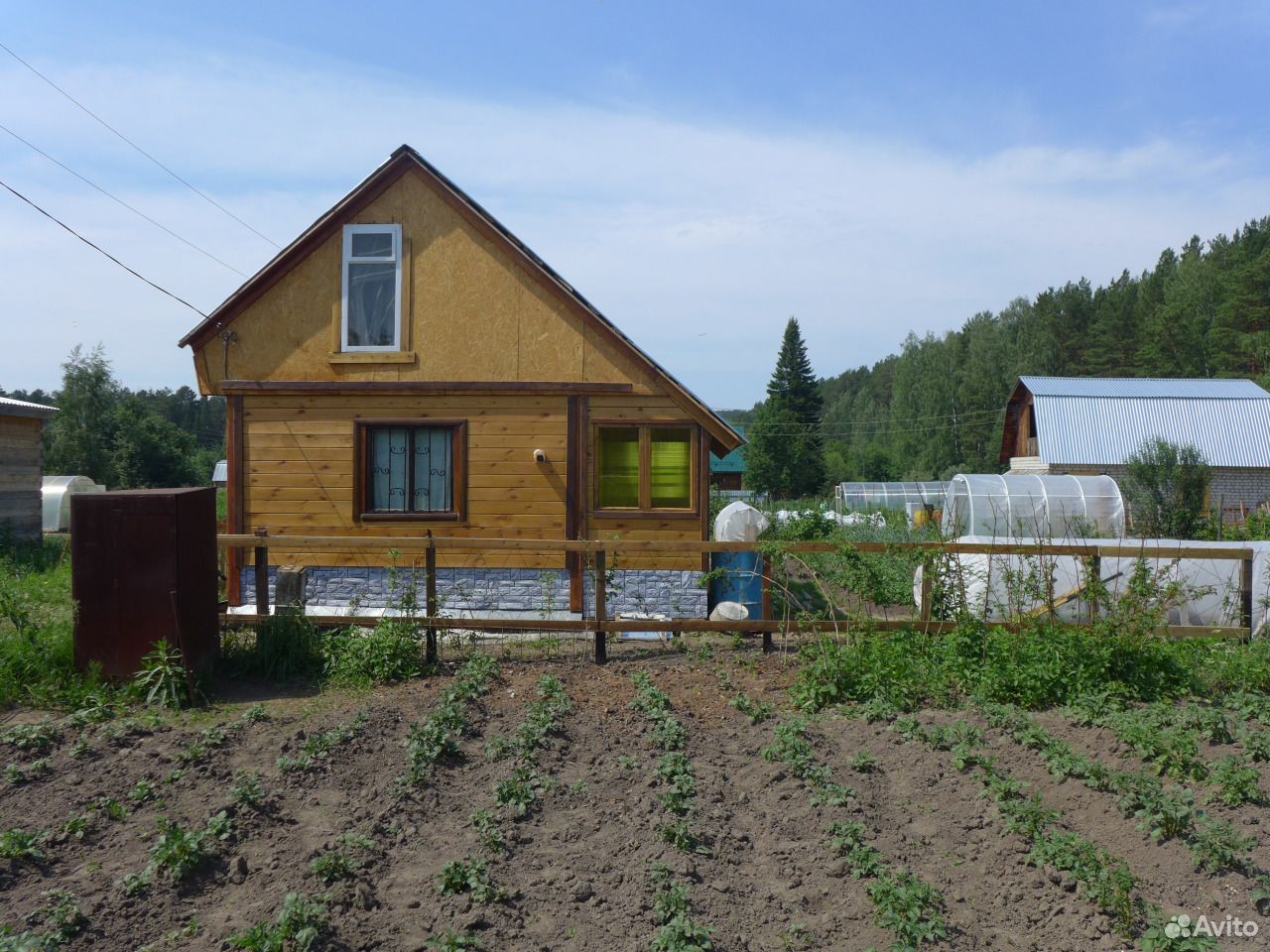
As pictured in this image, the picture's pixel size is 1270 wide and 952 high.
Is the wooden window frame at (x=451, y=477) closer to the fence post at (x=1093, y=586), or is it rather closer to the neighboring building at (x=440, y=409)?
the neighboring building at (x=440, y=409)

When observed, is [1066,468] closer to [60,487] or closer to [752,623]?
[752,623]

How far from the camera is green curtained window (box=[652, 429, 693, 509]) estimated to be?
40.5 feet

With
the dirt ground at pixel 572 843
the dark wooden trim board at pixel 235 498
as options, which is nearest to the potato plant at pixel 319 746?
the dirt ground at pixel 572 843

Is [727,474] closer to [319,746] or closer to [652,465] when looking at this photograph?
[652,465]

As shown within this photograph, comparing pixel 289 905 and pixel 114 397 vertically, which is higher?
pixel 114 397

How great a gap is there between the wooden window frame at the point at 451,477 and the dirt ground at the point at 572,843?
5632mm

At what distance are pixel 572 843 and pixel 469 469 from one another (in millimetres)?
7992

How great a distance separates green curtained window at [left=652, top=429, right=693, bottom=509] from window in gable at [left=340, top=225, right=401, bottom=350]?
3715mm

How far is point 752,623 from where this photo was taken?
8570mm

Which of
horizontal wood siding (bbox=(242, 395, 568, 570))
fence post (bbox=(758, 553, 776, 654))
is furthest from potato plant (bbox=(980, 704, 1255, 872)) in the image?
horizontal wood siding (bbox=(242, 395, 568, 570))

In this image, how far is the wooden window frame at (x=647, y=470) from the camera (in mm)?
12234

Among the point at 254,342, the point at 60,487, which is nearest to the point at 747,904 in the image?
the point at 254,342

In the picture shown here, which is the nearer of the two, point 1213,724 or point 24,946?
point 24,946

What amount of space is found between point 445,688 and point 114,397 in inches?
2022
